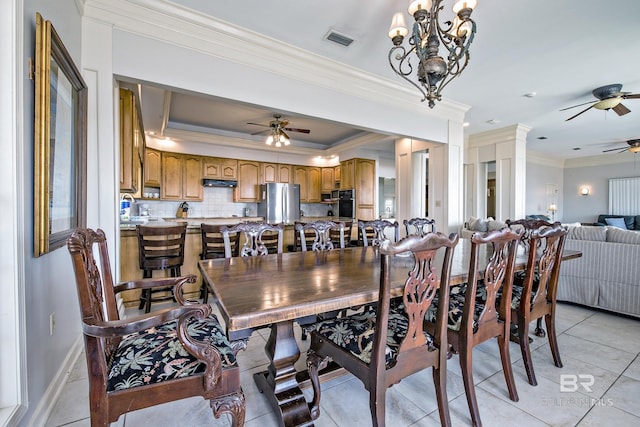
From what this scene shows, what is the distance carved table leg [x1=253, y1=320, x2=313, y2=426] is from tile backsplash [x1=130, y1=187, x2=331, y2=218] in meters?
5.49

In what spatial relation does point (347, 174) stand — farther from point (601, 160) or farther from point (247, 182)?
point (601, 160)

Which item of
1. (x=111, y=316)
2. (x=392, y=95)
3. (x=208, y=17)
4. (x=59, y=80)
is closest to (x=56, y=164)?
(x=59, y=80)

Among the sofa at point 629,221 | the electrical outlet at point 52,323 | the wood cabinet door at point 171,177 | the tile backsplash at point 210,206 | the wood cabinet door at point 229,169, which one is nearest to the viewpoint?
the electrical outlet at point 52,323

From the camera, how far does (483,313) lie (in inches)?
61.4

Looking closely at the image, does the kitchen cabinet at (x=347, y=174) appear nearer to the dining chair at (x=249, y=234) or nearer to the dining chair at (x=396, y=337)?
the dining chair at (x=249, y=234)

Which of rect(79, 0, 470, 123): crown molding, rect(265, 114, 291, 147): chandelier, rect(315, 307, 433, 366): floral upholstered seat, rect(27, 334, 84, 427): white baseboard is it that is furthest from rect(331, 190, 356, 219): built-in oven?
rect(27, 334, 84, 427): white baseboard

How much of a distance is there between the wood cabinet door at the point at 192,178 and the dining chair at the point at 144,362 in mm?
5125

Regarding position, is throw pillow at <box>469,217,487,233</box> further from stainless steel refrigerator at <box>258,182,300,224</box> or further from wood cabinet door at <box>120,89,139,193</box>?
wood cabinet door at <box>120,89,139,193</box>

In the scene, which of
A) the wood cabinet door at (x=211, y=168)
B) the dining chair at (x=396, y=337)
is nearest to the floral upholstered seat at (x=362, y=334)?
the dining chair at (x=396, y=337)

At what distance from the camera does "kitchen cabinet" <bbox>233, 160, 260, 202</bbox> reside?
659 centimetres

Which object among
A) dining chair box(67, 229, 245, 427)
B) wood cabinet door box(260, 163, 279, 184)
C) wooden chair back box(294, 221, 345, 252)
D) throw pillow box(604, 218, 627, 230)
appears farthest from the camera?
throw pillow box(604, 218, 627, 230)

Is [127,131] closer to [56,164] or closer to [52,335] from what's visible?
[56,164]

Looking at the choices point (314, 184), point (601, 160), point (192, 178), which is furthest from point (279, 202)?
point (601, 160)

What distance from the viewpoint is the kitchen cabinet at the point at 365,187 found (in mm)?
6473
